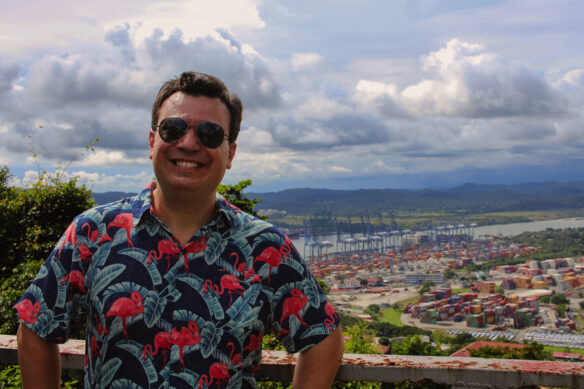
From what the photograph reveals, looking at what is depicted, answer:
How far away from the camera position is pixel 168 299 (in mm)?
1592

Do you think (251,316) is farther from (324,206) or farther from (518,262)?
(324,206)

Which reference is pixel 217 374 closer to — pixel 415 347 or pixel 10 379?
pixel 10 379

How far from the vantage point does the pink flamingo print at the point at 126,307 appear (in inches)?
61.6

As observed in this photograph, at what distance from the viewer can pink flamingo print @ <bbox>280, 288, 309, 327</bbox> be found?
172 cm

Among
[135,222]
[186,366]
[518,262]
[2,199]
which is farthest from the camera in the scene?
[518,262]

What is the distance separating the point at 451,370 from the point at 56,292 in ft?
5.95

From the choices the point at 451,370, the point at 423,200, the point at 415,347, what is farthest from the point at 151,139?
the point at 423,200

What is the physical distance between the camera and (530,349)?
4734 mm

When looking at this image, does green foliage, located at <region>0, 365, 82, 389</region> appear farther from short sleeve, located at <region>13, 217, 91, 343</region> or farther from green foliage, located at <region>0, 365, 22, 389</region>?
short sleeve, located at <region>13, 217, 91, 343</region>

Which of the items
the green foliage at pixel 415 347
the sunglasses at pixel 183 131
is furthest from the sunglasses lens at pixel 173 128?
the green foliage at pixel 415 347

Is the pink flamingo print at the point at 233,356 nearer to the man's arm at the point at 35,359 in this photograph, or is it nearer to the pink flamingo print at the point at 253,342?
the pink flamingo print at the point at 253,342

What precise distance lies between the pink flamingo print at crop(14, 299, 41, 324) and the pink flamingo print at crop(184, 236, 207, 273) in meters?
0.54

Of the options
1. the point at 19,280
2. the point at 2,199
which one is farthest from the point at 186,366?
the point at 2,199

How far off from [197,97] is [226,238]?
57 cm
